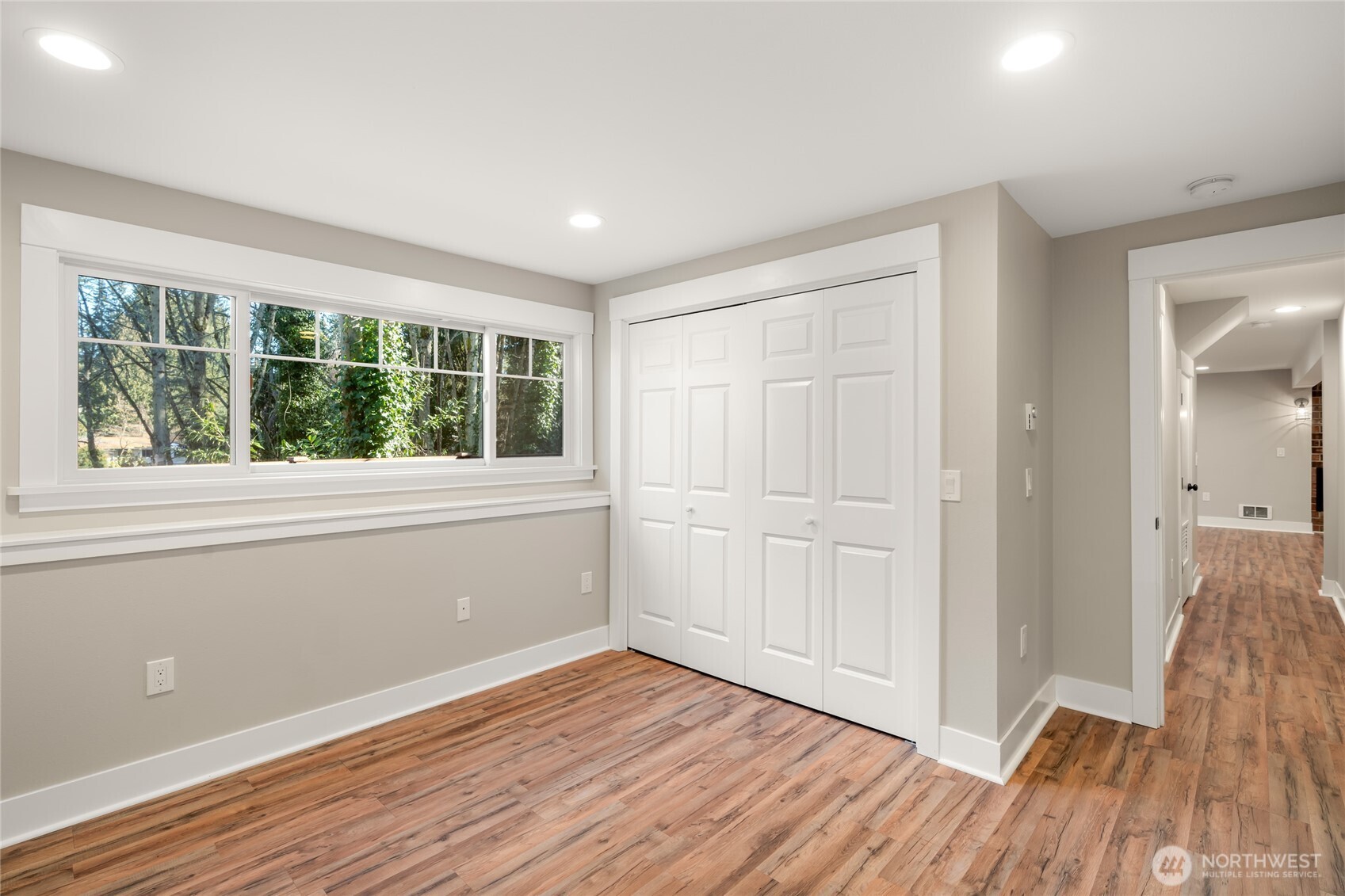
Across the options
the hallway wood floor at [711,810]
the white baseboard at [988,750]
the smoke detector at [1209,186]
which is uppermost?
the smoke detector at [1209,186]

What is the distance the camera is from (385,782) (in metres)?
2.52

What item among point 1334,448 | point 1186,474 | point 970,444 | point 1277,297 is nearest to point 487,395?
point 970,444

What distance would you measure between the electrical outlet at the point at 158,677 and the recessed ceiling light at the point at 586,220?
2.45m

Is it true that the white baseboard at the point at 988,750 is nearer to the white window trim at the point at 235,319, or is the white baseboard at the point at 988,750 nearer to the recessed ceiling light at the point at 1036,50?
the recessed ceiling light at the point at 1036,50

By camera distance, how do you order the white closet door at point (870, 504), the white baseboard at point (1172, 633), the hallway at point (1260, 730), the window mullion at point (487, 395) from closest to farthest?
1. the hallway at point (1260, 730)
2. the white closet door at point (870, 504)
3. the window mullion at point (487, 395)
4. the white baseboard at point (1172, 633)

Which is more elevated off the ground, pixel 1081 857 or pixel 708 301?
pixel 708 301

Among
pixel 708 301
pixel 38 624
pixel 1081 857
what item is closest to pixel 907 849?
pixel 1081 857

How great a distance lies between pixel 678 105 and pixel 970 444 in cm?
172

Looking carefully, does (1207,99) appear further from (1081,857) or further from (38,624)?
(38,624)

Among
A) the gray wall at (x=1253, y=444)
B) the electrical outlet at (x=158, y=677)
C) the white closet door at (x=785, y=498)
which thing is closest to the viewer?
the electrical outlet at (x=158, y=677)

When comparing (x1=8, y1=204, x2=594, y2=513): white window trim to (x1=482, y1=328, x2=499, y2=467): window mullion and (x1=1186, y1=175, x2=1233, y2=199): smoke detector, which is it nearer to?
(x1=482, y1=328, x2=499, y2=467): window mullion

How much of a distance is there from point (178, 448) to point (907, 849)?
125 inches

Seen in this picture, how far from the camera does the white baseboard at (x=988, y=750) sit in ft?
8.24

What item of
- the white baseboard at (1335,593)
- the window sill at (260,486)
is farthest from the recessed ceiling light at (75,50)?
the white baseboard at (1335,593)
